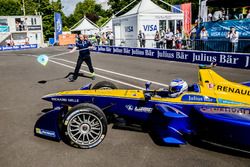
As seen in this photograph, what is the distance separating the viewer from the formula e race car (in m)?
4.30

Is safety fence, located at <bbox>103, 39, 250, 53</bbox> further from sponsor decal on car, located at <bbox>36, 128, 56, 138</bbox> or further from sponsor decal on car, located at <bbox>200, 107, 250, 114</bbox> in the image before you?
sponsor decal on car, located at <bbox>36, 128, 56, 138</bbox>

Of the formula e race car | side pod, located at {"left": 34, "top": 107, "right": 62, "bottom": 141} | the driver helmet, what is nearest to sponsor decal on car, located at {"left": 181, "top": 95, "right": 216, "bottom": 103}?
the formula e race car

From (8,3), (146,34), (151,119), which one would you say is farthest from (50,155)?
(8,3)

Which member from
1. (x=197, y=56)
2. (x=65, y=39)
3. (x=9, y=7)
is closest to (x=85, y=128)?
(x=197, y=56)

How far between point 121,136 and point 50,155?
1.37 metres

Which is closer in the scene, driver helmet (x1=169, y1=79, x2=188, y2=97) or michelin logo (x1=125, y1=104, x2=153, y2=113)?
driver helmet (x1=169, y1=79, x2=188, y2=97)

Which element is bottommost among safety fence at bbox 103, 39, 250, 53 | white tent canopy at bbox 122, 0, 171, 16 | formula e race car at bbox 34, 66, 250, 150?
formula e race car at bbox 34, 66, 250, 150

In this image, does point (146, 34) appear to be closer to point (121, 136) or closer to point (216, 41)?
point (216, 41)

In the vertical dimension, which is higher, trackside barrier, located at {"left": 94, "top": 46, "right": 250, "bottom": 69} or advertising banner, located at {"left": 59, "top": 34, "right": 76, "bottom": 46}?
advertising banner, located at {"left": 59, "top": 34, "right": 76, "bottom": 46}

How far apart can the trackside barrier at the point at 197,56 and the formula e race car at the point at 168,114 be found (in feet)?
27.3

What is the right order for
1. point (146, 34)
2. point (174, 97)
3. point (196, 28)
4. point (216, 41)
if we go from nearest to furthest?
point (174, 97) → point (216, 41) → point (196, 28) → point (146, 34)

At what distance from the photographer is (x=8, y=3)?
77.1 meters

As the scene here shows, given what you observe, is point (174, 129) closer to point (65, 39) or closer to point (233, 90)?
point (233, 90)

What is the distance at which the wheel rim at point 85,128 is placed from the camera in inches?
185
